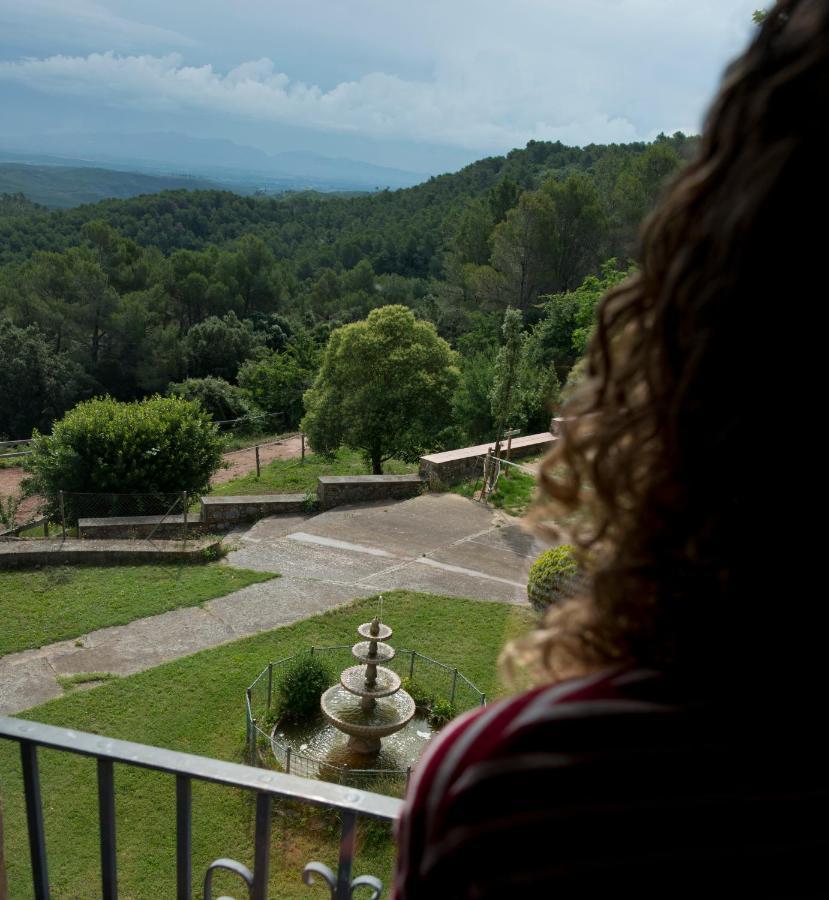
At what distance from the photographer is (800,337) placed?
742 mm

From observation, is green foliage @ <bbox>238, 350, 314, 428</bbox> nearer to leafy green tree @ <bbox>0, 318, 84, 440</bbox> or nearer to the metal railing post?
leafy green tree @ <bbox>0, 318, 84, 440</bbox>

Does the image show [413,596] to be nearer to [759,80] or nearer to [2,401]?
[759,80]

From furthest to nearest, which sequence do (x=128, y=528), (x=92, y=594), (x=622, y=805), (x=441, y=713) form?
(x=128, y=528), (x=92, y=594), (x=441, y=713), (x=622, y=805)

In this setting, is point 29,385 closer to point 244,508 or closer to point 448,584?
point 244,508

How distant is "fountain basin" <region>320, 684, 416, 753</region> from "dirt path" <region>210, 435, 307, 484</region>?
40.4 feet

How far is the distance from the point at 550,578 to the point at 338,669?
6.53ft

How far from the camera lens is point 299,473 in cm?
1656

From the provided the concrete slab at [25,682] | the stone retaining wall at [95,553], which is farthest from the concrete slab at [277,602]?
the concrete slab at [25,682]

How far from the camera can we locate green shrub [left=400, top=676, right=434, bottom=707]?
662cm

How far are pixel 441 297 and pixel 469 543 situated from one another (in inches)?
1009

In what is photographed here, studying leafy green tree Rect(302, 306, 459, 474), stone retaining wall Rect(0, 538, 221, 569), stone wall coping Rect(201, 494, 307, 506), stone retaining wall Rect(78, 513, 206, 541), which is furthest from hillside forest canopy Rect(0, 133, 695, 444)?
stone retaining wall Rect(78, 513, 206, 541)

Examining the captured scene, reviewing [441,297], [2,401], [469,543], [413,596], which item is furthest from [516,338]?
[2,401]

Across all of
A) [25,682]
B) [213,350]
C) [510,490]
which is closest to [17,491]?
[510,490]

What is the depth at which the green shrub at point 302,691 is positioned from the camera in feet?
20.6
